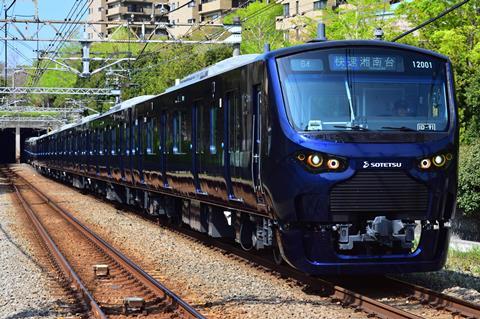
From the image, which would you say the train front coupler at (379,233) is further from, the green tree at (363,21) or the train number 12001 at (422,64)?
the green tree at (363,21)

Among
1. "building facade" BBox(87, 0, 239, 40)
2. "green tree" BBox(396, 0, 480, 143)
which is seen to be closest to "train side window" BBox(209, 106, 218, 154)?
"green tree" BBox(396, 0, 480, 143)

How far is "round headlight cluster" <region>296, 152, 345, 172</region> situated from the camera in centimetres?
888

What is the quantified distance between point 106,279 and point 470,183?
46.2 feet

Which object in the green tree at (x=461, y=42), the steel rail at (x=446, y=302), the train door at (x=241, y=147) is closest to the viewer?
the steel rail at (x=446, y=302)

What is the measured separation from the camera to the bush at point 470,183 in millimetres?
22688

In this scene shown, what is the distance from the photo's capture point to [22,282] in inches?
435

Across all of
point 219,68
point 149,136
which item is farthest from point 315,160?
point 149,136

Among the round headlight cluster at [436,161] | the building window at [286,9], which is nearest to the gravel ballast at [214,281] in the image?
the round headlight cluster at [436,161]

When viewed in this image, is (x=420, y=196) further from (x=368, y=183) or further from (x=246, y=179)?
(x=246, y=179)

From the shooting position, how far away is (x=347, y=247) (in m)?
9.02

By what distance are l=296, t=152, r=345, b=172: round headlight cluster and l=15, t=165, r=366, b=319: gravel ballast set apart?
4.75 ft

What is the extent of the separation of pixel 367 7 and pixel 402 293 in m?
30.7

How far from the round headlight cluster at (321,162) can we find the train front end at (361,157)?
1 cm

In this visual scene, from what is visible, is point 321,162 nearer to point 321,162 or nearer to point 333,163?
point 321,162
